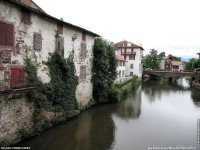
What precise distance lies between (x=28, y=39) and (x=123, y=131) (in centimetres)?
1049

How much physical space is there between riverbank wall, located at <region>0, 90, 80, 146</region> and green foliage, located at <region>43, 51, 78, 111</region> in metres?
1.15

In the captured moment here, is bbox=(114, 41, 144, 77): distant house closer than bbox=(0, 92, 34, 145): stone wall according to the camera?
No

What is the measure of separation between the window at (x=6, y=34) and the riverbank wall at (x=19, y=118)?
299 cm

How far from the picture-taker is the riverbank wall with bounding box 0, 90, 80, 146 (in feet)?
38.1

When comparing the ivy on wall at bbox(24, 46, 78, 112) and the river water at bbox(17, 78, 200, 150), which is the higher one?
the ivy on wall at bbox(24, 46, 78, 112)

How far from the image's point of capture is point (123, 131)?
1647 cm

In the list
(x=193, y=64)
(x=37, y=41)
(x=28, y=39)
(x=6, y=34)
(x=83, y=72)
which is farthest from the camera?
(x=193, y=64)

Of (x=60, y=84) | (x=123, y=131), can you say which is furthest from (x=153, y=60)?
(x=60, y=84)

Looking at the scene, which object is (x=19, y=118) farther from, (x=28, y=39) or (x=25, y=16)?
(x=25, y=16)

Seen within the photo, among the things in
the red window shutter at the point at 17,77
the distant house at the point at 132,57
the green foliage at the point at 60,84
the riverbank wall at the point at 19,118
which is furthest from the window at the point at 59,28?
the distant house at the point at 132,57

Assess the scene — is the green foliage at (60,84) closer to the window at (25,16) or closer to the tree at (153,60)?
the window at (25,16)

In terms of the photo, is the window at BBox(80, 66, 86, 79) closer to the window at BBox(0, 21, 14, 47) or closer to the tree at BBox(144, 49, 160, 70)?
the window at BBox(0, 21, 14, 47)

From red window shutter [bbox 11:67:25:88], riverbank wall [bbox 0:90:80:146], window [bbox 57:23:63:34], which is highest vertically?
window [bbox 57:23:63:34]

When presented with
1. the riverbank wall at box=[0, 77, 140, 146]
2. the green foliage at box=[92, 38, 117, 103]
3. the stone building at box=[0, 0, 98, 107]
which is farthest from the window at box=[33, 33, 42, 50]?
the green foliage at box=[92, 38, 117, 103]
